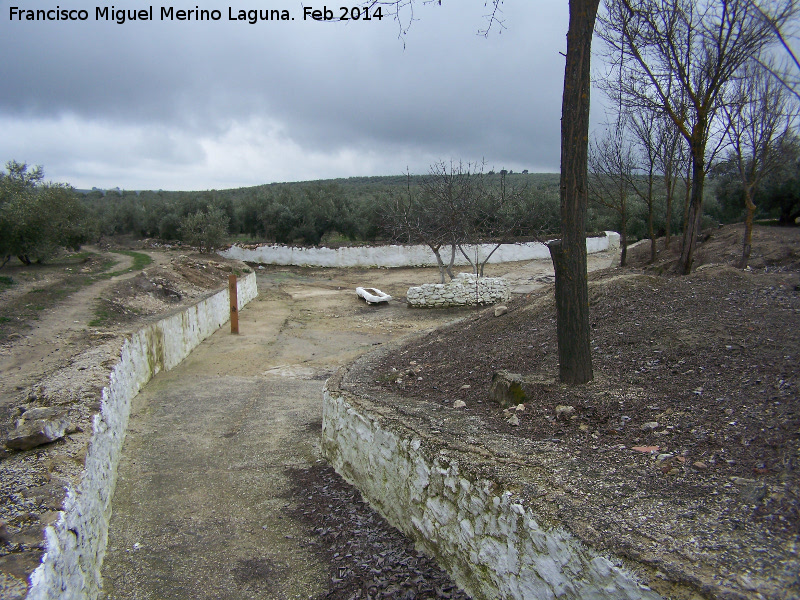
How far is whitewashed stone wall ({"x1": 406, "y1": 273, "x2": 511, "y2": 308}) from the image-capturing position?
17734 mm

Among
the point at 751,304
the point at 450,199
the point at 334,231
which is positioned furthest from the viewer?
the point at 334,231

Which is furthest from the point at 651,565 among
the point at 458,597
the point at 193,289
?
the point at 193,289

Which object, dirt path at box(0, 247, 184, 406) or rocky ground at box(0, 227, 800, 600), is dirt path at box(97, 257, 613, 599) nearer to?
rocky ground at box(0, 227, 800, 600)

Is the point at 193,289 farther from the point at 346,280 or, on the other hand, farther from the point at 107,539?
the point at 107,539

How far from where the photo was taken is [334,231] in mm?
37406

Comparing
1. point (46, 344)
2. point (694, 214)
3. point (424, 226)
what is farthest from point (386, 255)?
point (46, 344)

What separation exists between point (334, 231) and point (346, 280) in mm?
12627

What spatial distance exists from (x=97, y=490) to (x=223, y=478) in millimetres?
1360

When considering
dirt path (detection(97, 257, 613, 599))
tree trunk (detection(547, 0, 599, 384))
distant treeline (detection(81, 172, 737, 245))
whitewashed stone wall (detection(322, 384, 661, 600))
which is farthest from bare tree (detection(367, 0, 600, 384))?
distant treeline (detection(81, 172, 737, 245))

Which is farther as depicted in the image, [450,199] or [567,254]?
[450,199]

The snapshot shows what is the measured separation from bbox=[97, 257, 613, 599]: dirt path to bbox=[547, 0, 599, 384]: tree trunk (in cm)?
255

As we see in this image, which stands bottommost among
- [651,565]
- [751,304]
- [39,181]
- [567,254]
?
[651,565]

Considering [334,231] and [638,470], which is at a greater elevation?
[334,231]

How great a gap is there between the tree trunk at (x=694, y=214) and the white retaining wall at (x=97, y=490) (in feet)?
27.0
